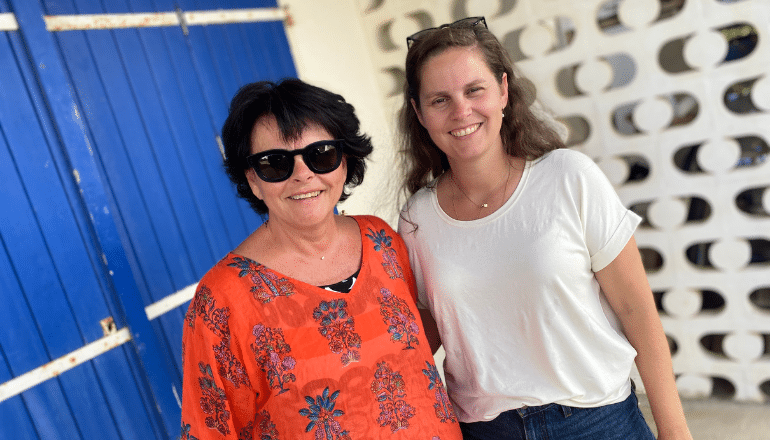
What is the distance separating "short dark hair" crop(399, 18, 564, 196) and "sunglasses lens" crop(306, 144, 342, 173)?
324 mm

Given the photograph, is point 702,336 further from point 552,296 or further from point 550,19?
point 552,296

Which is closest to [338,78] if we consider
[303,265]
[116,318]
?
[116,318]

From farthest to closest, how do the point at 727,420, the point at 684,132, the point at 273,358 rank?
1. the point at 727,420
2. the point at 684,132
3. the point at 273,358

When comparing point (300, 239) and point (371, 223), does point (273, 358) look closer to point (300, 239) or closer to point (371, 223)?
point (300, 239)

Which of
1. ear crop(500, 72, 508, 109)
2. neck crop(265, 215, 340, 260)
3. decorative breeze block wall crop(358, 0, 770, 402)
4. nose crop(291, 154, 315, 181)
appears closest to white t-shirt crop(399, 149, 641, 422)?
ear crop(500, 72, 508, 109)

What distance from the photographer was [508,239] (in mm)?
1381

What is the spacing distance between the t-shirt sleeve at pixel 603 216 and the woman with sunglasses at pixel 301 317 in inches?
20.5

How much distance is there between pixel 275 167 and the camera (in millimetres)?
1345

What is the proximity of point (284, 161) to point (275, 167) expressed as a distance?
0.09 ft

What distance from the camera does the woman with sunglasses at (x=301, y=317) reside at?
1.26 metres

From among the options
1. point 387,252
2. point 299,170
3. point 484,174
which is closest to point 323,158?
point 299,170

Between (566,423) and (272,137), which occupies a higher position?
(272,137)

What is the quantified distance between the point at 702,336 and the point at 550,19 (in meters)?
1.92

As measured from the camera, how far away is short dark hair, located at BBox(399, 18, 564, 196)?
148 centimetres
